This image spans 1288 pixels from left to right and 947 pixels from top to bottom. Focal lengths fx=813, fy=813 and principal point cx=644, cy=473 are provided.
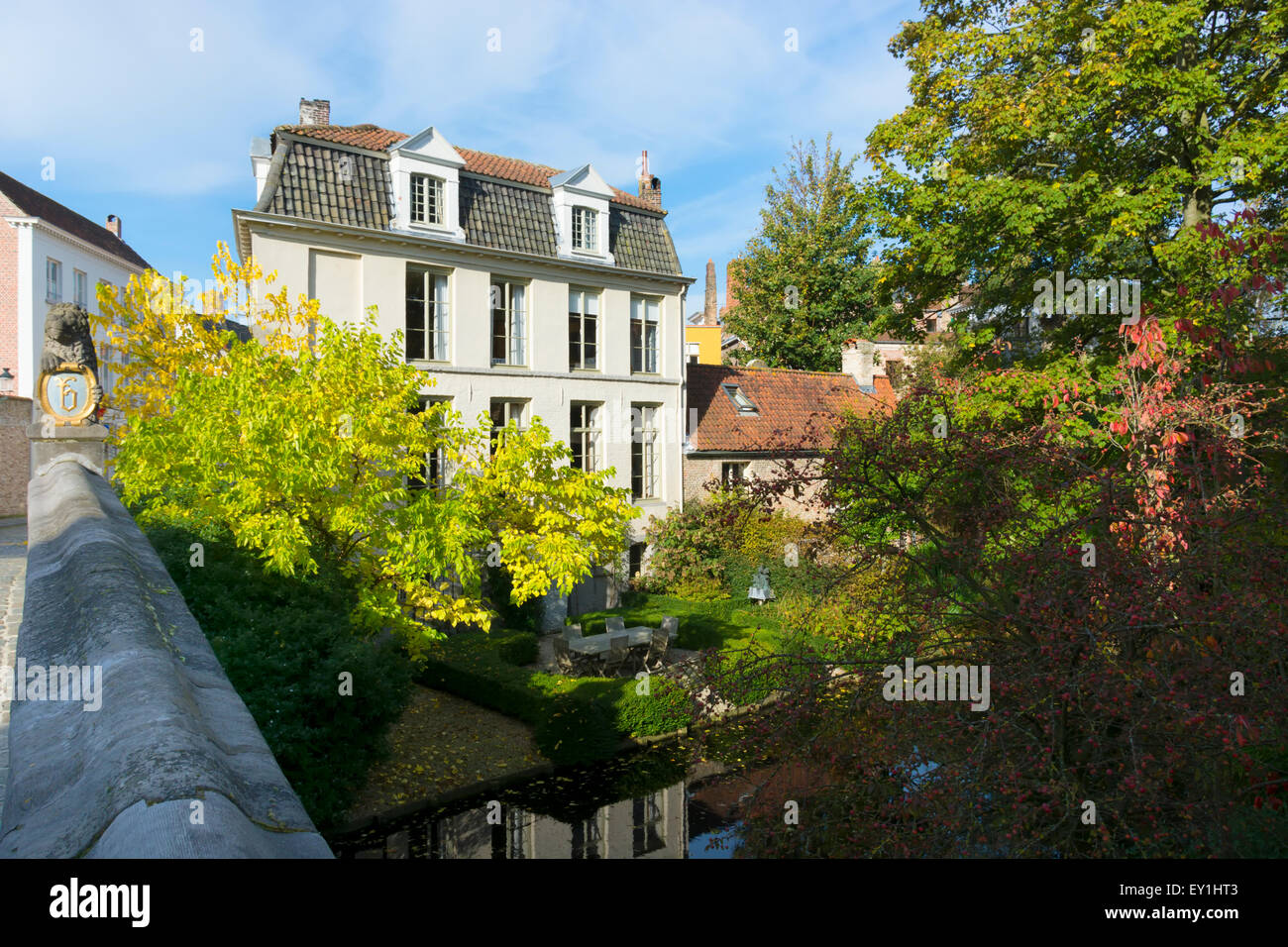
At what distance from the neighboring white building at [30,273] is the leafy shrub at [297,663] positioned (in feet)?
78.2

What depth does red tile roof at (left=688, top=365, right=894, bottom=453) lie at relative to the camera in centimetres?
2562

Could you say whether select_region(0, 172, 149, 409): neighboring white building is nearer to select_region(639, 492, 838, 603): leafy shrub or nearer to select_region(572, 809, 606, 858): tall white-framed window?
select_region(639, 492, 838, 603): leafy shrub

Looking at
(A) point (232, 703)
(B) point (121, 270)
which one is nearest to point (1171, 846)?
(A) point (232, 703)

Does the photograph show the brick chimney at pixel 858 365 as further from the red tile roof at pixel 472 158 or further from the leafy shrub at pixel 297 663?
the leafy shrub at pixel 297 663

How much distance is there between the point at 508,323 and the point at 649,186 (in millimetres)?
8157

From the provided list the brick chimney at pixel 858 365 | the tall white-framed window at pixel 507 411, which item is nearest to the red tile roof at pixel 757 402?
the brick chimney at pixel 858 365

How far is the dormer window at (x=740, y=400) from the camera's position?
1059 inches

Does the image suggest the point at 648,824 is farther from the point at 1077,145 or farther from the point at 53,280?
the point at 53,280

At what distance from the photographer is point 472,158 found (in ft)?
73.3

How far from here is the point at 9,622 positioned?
741 centimetres
